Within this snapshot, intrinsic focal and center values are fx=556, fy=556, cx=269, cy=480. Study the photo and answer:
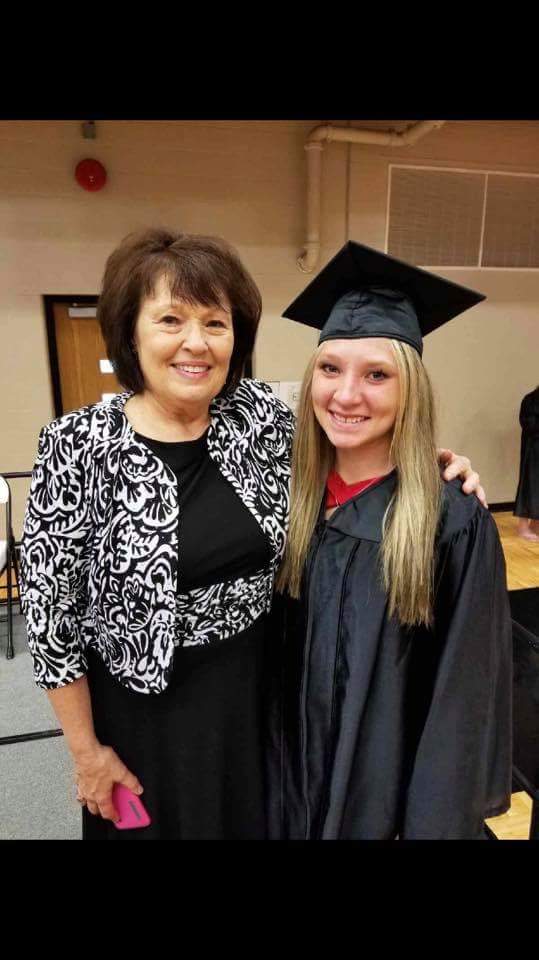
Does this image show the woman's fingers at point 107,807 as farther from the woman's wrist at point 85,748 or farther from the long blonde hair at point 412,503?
the long blonde hair at point 412,503

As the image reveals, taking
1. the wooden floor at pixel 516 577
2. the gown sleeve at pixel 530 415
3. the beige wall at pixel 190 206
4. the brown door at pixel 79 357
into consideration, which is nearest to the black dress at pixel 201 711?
the wooden floor at pixel 516 577

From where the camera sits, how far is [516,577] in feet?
14.0

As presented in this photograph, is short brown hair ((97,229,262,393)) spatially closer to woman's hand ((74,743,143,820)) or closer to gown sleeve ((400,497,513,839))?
gown sleeve ((400,497,513,839))

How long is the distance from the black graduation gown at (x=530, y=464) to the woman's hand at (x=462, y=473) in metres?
4.35

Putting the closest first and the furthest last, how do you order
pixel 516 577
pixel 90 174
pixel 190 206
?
1. pixel 90 174
2. pixel 516 577
3. pixel 190 206

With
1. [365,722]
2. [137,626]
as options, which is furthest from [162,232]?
[365,722]

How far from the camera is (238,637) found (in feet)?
3.91

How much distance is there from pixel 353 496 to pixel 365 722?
48cm

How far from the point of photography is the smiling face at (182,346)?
1.03 meters

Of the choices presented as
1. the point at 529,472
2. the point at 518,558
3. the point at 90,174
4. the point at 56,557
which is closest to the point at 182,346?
the point at 56,557

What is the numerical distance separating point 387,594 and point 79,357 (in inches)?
166

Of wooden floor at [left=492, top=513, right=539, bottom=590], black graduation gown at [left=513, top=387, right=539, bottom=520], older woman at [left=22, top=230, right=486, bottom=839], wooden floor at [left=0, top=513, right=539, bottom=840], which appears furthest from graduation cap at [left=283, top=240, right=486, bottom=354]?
black graduation gown at [left=513, top=387, right=539, bottom=520]

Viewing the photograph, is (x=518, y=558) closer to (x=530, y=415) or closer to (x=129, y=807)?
(x=530, y=415)
